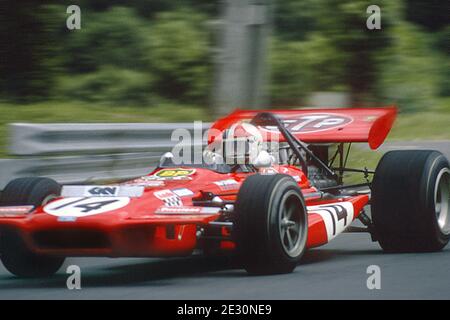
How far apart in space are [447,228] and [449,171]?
466 mm

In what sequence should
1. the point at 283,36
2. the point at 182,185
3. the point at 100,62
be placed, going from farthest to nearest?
the point at 283,36, the point at 100,62, the point at 182,185

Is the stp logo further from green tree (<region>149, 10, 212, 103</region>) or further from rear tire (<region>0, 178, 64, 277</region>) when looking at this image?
green tree (<region>149, 10, 212, 103</region>)

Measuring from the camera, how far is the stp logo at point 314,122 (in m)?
9.25

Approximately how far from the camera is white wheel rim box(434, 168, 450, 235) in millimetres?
8906

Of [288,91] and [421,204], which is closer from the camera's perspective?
[421,204]

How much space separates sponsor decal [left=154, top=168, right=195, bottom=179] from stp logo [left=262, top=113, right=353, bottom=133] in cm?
150

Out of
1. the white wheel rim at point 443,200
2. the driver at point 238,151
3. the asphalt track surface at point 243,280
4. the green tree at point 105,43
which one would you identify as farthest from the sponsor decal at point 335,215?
the green tree at point 105,43

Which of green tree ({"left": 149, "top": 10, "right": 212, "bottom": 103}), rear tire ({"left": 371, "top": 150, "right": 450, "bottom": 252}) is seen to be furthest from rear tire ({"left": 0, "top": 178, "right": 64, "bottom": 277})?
green tree ({"left": 149, "top": 10, "right": 212, "bottom": 103})

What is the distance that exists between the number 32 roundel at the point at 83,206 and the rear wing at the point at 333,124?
2187mm

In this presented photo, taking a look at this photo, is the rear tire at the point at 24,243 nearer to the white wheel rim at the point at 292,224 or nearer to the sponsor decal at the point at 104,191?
the sponsor decal at the point at 104,191

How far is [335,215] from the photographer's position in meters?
8.24

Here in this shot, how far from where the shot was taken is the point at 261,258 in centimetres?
696

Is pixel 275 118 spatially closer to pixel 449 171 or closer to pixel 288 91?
pixel 449 171

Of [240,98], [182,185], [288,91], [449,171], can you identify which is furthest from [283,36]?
[182,185]
